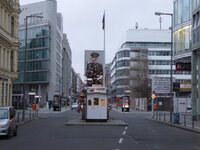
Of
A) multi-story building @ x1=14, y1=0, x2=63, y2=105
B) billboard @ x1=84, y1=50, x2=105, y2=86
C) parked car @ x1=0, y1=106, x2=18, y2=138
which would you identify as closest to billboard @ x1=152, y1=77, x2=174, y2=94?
billboard @ x1=84, y1=50, x2=105, y2=86

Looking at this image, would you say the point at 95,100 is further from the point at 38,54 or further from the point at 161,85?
the point at 38,54

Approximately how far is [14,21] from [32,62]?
6683 centimetres

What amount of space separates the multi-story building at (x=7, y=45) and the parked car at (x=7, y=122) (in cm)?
2149

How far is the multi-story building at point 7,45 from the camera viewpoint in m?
43.8

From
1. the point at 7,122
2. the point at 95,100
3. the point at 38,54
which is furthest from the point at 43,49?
the point at 7,122

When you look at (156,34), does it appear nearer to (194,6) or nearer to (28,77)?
(28,77)

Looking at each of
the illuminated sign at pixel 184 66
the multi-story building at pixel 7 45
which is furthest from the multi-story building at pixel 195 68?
the multi-story building at pixel 7 45

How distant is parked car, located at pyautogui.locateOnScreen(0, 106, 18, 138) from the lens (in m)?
20.5

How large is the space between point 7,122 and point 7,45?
26.4 meters

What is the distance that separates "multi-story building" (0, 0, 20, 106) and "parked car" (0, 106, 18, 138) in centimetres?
2149

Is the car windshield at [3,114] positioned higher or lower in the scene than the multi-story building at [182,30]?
lower

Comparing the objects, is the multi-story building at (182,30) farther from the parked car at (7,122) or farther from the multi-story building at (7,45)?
the parked car at (7,122)

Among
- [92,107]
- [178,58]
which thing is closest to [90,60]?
[92,107]

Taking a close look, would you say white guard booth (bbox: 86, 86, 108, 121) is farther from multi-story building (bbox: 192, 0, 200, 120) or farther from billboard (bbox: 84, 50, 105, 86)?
multi-story building (bbox: 192, 0, 200, 120)
